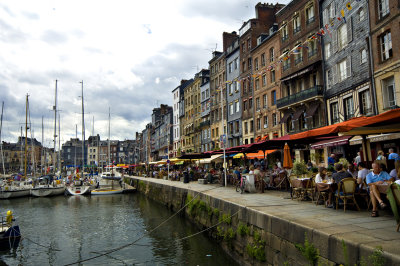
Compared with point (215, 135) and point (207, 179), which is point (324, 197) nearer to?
point (207, 179)

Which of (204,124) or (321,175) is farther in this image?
(204,124)

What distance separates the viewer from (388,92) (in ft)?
63.6

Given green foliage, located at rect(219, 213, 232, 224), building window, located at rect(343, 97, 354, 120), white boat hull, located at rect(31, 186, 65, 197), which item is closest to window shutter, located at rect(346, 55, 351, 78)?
building window, located at rect(343, 97, 354, 120)

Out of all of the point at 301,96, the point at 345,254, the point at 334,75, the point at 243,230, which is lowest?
the point at 243,230

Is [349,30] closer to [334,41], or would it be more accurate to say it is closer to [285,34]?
[334,41]

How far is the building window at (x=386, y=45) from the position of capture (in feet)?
62.4

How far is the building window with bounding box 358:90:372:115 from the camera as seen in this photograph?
2084cm

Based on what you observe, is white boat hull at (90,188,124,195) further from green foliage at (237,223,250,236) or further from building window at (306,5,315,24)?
green foliage at (237,223,250,236)

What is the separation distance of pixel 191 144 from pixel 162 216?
39877mm

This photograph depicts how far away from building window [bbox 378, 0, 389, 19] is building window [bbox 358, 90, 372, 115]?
15.9 feet

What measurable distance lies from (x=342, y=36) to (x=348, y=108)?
5.63 meters

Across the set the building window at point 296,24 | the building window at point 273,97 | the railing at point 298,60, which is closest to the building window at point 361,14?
the railing at point 298,60

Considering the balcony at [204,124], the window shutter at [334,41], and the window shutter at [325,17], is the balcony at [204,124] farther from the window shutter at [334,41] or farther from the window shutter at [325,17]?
the window shutter at [334,41]

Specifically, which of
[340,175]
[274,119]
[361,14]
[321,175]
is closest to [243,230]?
[321,175]
